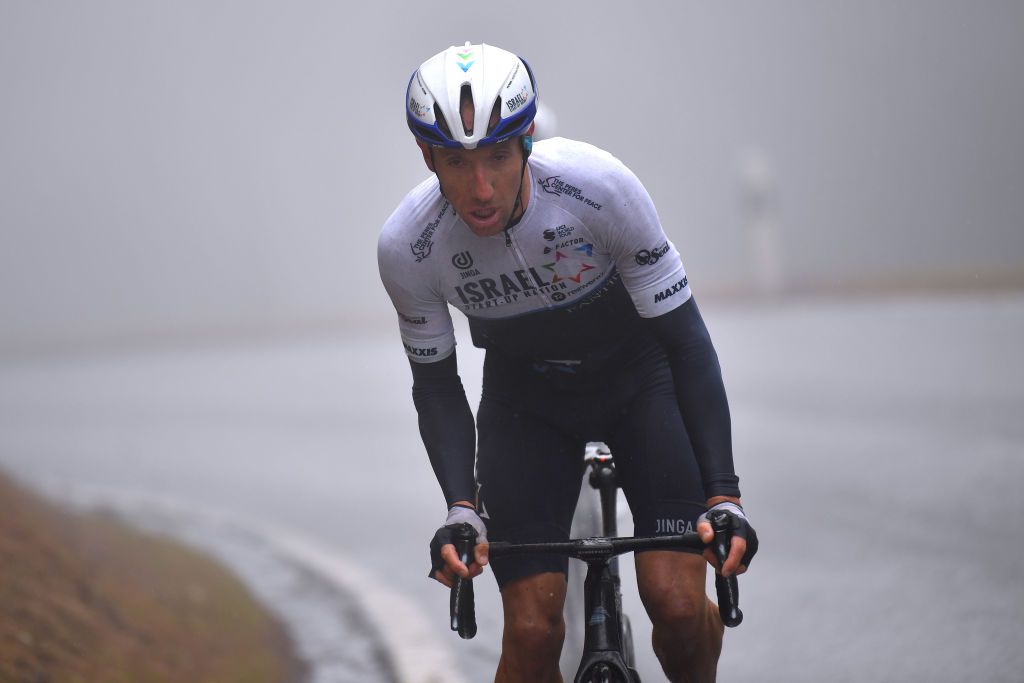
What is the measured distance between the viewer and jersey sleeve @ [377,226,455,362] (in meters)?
3.46

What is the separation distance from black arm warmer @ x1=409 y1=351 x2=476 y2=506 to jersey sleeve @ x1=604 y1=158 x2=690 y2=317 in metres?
0.54

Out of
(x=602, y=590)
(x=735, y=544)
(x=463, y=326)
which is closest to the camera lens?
(x=735, y=544)

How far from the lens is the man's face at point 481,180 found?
311 centimetres

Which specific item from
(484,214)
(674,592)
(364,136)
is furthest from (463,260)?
(364,136)

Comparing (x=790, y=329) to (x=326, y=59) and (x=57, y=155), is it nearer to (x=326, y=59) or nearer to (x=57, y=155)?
(x=326, y=59)

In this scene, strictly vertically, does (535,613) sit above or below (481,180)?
below

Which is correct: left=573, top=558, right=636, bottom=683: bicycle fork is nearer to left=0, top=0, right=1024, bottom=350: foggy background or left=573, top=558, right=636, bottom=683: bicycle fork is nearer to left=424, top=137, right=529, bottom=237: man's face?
left=424, top=137, right=529, bottom=237: man's face

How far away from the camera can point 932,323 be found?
13.9 metres

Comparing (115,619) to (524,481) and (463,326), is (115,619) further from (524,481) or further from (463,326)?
(463,326)

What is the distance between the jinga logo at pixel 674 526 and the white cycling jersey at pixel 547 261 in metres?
0.53

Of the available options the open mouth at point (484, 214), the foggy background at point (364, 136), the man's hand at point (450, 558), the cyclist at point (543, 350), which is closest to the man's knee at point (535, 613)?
the cyclist at point (543, 350)

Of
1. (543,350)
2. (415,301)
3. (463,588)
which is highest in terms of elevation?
(415,301)

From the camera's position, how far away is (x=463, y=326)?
21.2 m

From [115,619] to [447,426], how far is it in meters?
2.33
